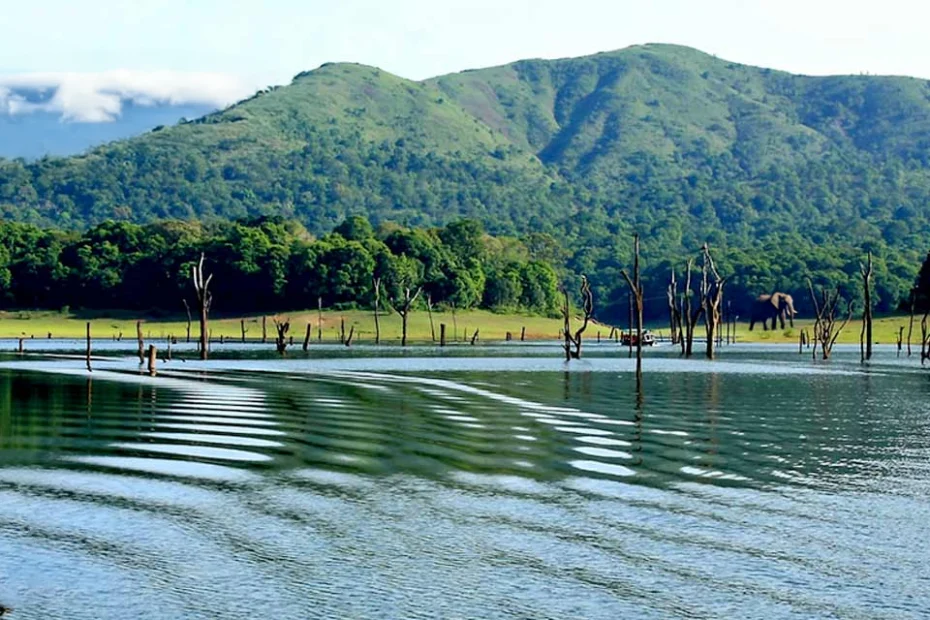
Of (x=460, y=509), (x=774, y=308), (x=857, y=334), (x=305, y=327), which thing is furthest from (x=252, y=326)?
(x=460, y=509)

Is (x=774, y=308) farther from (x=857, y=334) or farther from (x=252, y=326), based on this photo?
(x=252, y=326)

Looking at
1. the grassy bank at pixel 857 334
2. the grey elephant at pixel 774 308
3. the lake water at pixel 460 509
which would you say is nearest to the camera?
the lake water at pixel 460 509

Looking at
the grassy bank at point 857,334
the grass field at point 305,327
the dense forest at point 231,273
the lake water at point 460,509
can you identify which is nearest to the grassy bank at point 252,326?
the grass field at point 305,327

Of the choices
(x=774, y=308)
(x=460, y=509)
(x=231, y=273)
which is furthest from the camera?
(x=774, y=308)

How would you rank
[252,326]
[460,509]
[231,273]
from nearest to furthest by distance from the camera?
1. [460,509]
2. [252,326]
3. [231,273]

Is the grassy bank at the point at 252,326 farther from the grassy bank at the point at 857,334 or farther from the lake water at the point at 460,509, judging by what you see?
the lake water at the point at 460,509

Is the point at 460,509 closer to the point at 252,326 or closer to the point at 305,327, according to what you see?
the point at 305,327

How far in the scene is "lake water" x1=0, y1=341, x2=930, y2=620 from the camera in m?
20.4

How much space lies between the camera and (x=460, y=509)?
89.1 feet

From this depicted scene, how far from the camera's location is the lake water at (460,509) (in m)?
20.4

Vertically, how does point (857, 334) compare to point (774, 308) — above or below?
below

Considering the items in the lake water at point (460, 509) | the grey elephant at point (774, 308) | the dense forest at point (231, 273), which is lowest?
the lake water at point (460, 509)

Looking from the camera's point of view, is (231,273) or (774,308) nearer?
(231,273)

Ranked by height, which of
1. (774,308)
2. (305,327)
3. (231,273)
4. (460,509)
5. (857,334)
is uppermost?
(231,273)
